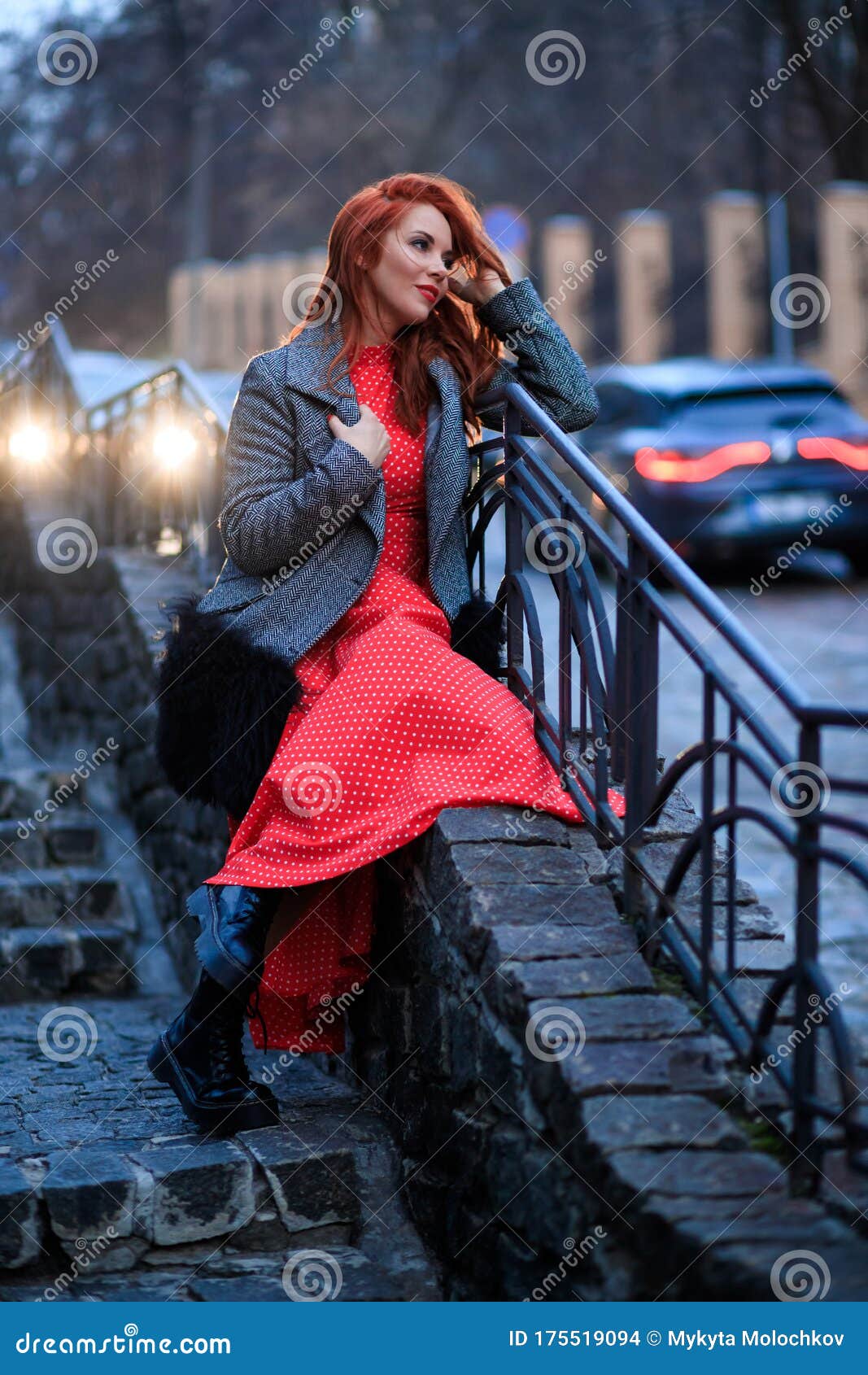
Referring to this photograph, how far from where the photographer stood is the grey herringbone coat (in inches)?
139

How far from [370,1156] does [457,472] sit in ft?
4.75

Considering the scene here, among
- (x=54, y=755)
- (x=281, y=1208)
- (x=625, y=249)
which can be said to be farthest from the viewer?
(x=625, y=249)

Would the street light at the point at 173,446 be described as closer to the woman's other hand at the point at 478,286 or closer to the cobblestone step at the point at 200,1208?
the woman's other hand at the point at 478,286

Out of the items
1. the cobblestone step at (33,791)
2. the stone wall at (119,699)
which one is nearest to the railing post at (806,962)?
the stone wall at (119,699)

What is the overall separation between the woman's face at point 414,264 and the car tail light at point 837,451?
7.22m

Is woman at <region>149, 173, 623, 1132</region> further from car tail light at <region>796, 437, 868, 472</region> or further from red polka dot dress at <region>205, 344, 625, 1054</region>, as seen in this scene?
car tail light at <region>796, 437, 868, 472</region>

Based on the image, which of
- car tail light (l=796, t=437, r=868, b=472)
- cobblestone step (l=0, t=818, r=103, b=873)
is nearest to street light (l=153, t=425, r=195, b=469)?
cobblestone step (l=0, t=818, r=103, b=873)

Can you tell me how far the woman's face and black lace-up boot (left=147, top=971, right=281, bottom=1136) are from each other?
1507 millimetres

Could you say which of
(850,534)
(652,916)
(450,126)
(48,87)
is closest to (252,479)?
(652,916)

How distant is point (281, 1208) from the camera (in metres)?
3.34

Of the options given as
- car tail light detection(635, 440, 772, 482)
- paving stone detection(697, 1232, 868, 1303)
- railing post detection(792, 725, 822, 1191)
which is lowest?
paving stone detection(697, 1232, 868, 1303)

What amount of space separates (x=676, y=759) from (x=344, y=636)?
3.42 feet

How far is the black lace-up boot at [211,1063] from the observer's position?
3375 mm

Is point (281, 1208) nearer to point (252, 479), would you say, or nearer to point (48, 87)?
point (252, 479)
